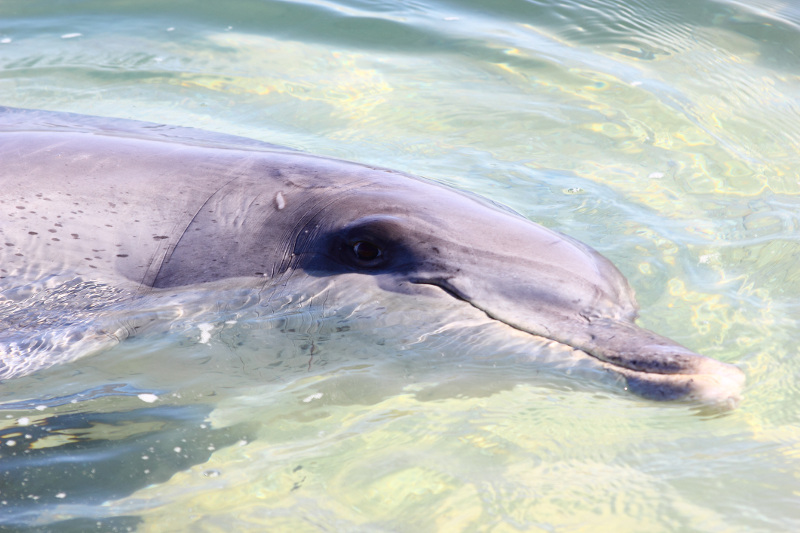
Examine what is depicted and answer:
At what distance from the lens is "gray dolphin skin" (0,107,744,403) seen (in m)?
4.25

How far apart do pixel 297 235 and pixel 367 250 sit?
16.7 inches

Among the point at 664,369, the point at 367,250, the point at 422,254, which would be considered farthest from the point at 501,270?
the point at 664,369

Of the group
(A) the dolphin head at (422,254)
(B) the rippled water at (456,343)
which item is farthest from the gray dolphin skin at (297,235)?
(B) the rippled water at (456,343)

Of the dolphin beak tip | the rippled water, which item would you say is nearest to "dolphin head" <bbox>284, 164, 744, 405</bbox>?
the dolphin beak tip

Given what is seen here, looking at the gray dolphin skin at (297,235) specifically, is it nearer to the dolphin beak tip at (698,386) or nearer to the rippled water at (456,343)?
the dolphin beak tip at (698,386)

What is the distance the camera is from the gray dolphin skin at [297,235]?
4.25 meters

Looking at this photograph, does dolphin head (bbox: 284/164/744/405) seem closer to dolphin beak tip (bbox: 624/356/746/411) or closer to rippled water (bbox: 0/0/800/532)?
dolphin beak tip (bbox: 624/356/746/411)

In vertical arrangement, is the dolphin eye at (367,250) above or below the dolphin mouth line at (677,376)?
above

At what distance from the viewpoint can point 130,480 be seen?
153 inches

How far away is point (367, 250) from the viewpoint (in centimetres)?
457

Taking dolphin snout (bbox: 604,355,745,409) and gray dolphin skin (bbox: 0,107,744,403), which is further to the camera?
gray dolphin skin (bbox: 0,107,744,403)

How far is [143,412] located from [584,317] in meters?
2.29

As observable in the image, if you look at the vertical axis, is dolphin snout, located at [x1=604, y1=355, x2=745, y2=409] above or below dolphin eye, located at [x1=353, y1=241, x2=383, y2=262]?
below

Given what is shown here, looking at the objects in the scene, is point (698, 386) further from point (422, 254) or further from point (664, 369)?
point (422, 254)
